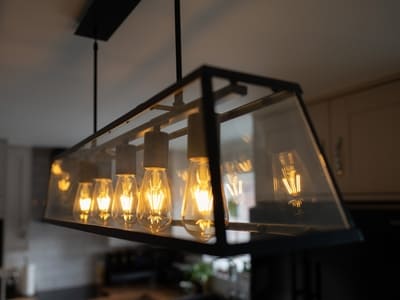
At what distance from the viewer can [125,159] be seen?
1035 mm

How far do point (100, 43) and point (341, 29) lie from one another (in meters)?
0.84

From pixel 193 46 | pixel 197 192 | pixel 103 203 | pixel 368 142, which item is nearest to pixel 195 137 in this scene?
pixel 197 192

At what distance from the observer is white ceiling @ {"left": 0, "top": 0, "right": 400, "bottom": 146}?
4.00 ft

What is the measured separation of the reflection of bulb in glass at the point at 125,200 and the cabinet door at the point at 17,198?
3049 mm

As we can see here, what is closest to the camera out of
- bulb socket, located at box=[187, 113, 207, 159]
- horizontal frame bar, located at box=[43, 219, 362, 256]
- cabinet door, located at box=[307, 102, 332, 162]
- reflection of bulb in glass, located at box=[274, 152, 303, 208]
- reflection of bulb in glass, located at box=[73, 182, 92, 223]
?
horizontal frame bar, located at box=[43, 219, 362, 256]

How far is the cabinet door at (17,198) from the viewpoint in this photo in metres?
3.73

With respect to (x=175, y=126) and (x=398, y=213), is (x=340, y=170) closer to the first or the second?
(x=398, y=213)

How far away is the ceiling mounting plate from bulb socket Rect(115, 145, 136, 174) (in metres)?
0.42

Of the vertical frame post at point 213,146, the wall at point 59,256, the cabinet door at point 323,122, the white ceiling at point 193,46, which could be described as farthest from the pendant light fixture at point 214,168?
the wall at point 59,256

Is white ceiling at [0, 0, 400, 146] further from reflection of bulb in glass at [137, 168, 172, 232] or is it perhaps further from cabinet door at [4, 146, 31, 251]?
cabinet door at [4, 146, 31, 251]

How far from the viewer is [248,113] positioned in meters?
0.91

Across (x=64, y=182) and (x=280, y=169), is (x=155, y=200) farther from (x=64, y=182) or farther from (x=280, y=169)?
(x=64, y=182)

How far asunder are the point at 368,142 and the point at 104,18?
1.57 meters

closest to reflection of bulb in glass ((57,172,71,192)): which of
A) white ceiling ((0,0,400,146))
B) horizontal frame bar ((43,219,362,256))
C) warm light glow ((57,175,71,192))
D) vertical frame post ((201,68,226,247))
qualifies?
warm light glow ((57,175,71,192))
